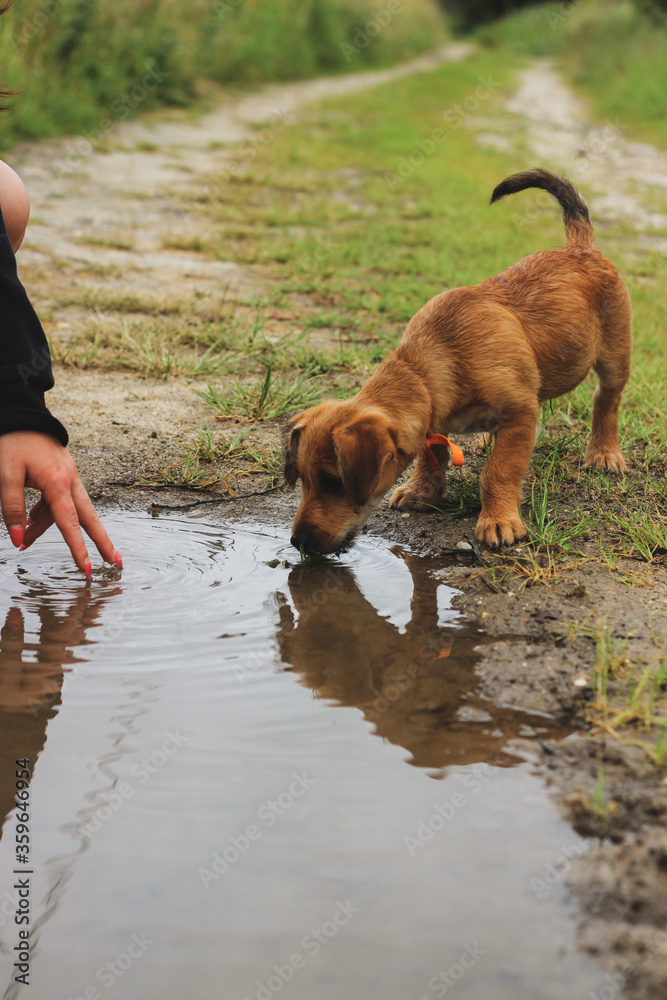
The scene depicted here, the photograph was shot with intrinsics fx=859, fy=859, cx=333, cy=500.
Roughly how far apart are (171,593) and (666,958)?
1.80m

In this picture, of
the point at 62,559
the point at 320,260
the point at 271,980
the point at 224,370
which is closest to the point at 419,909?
the point at 271,980

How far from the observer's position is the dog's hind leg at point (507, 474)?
128 inches

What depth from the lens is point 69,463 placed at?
2.26 m

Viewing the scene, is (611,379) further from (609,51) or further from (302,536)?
(609,51)

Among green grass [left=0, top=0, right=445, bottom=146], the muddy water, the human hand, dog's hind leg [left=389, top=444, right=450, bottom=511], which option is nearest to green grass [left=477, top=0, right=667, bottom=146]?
green grass [left=0, top=0, right=445, bottom=146]

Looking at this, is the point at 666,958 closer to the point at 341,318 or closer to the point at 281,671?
the point at 281,671

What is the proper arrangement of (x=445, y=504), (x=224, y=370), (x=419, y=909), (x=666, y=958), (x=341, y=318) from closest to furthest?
(x=666, y=958), (x=419, y=909), (x=445, y=504), (x=224, y=370), (x=341, y=318)

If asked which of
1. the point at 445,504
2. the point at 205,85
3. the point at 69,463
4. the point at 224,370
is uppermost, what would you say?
the point at 205,85

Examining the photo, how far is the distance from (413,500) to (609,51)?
79.4ft

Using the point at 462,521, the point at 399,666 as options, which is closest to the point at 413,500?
the point at 462,521

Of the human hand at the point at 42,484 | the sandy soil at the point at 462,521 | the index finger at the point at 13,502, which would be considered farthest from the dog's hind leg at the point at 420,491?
the index finger at the point at 13,502

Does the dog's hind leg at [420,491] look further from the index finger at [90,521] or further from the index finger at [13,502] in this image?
the index finger at [13,502]

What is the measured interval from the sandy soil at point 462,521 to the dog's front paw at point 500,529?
12 centimetres

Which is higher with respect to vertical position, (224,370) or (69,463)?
(69,463)
